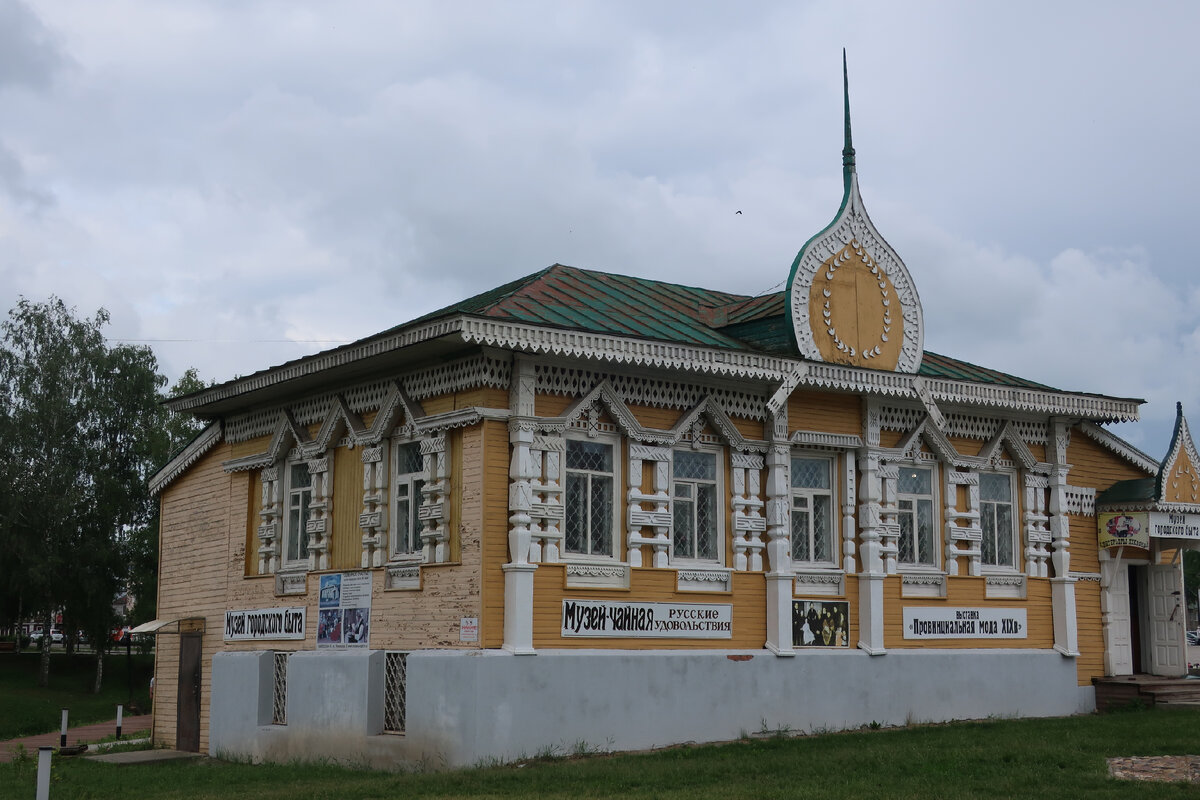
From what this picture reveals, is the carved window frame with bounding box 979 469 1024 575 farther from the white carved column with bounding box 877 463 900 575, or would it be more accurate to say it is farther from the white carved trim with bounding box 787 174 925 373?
the white carved trim with bounding box 787 174 925 373

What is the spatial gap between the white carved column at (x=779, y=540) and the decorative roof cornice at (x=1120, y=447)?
6.68 meters

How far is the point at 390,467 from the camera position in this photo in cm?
1808

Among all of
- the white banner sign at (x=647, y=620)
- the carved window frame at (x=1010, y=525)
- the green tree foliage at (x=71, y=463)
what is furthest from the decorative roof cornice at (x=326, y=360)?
the green tree foliage at (x=71, y=463)

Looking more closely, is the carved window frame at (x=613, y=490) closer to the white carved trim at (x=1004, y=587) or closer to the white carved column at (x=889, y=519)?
the white carved column at (x=889, y=519)

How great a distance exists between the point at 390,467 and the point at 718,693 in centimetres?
527

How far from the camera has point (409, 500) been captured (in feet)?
58.1

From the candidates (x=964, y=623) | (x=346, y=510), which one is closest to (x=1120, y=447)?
(x=964, y=623)

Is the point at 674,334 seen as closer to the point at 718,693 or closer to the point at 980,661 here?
the point at 718,693

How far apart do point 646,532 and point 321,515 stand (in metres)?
4.92

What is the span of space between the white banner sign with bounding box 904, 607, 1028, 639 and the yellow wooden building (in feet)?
0.13

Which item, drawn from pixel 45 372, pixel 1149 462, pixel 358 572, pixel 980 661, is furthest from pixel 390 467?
pixel 45 372

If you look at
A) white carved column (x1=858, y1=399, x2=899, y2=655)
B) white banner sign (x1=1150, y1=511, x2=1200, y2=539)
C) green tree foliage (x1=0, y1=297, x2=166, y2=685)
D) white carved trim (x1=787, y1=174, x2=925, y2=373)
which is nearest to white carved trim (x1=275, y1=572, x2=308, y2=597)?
white carved trim (x1=787, y1=174, x2=925, y2=373)

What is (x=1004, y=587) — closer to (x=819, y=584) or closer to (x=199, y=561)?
(x=819, y=584)

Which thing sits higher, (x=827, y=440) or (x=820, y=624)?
(x=827, y=440)
